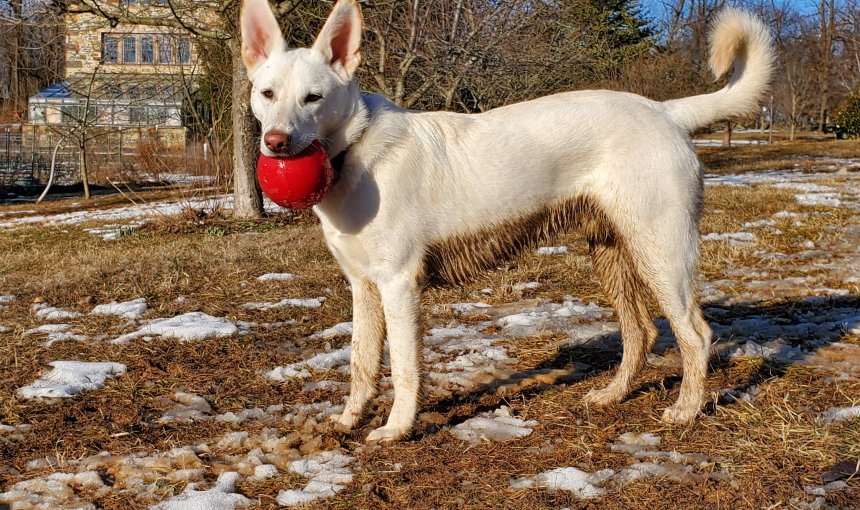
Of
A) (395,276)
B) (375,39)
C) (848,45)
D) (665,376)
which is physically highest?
(848,45)

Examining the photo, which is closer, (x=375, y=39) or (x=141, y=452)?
(x=141, y=452)

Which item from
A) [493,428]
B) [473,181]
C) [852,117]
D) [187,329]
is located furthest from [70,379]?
[852,117]

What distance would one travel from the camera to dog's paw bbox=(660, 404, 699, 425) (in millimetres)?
3350

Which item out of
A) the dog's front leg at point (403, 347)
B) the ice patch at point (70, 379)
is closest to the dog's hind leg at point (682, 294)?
the dog's front leg at point (403, 347)

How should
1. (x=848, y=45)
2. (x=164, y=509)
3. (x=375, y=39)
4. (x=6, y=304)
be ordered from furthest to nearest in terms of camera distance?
(x=848, y=45) → (x=375, y=39) → (x=6, y=304) → (x=164, y=509)

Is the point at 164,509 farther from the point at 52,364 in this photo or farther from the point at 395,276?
the point at 52,364

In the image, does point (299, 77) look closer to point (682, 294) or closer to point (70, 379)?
point (682, 294)

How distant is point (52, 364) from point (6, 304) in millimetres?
1905

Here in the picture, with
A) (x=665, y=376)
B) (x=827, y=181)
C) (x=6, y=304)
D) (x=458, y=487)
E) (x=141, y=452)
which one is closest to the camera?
(x=458, y=487)

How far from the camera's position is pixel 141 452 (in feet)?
10.2

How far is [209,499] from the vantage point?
8.73 feet

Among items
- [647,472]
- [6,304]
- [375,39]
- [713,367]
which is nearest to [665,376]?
[713,367]

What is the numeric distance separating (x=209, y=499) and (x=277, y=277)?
3823 millimetres

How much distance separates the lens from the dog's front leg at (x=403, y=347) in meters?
3.25
